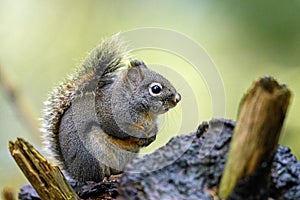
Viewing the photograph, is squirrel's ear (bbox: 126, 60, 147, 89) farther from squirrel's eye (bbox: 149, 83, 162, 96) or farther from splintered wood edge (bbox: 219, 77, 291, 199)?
splintered wood edge (bbox: 219, 77, 291, 199)

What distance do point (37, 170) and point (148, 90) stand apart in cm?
64

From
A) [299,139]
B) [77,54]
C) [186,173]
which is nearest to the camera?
[186,173]

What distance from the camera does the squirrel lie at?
1.36 metres

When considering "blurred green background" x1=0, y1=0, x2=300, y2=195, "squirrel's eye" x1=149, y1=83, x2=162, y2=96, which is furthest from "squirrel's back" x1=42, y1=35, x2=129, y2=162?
"blurred green background" x1=0, y1=0, x2=300, y2=195

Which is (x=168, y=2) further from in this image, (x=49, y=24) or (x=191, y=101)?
(x=191, y=101)

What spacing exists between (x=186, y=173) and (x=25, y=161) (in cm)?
28

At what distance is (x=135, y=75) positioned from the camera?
1.48 m

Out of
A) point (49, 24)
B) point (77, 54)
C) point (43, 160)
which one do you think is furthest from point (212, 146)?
point (49, 24)

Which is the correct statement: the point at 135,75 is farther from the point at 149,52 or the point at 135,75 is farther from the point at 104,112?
the point at 149,52

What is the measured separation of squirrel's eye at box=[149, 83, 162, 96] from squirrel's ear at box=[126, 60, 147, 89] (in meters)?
0.04

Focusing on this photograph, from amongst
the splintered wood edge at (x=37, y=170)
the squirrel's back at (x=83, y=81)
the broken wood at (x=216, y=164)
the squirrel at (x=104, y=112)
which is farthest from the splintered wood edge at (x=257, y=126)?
the squirrel's back at (x=83, y=81)

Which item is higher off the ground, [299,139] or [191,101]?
[299,139]

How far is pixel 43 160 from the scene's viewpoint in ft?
2.90

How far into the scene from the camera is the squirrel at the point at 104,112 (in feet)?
4.47
